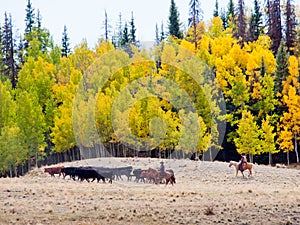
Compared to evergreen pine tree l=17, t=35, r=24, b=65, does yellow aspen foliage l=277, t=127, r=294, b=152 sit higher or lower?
lower

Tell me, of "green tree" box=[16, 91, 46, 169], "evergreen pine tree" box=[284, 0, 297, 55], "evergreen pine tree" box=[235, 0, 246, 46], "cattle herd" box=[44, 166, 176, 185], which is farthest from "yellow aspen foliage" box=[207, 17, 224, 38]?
"cattle herd" box=[44, 166, 176, 185]

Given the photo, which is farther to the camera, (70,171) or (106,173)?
(70,171)

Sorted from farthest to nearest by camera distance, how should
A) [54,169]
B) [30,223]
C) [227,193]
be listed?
[54,169] → [227,193] → [30,223]

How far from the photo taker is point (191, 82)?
53.4 metres

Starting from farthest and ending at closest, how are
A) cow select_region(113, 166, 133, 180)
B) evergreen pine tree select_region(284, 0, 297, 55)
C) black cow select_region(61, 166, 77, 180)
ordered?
evergreen pine tree select_region(284, 0, 297, 55) → black cow select_region(61, 166, 77, 180) → cow select_region(113, 166, 133, 180)

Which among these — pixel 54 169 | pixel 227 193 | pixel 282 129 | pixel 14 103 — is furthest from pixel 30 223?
pixel 282 129

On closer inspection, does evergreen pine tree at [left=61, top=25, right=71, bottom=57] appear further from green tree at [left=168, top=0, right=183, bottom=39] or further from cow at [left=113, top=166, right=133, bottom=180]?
cow at [left=113, top=166, right=133, bottom=180]

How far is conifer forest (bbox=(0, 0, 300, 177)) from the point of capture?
4997 cm

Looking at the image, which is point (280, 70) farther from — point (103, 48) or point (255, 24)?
point (103, 48)

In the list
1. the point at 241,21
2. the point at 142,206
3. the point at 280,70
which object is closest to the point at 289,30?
the point at 241,21

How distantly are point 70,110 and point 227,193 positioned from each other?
30.2 m

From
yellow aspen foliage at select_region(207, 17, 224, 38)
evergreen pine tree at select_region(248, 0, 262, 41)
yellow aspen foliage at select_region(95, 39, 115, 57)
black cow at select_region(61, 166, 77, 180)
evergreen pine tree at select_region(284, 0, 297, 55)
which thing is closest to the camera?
black cow at select_region(61, 166, 77, 180)

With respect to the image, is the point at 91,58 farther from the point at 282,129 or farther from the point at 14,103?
the point at 282,129

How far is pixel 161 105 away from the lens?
52.5 meters
